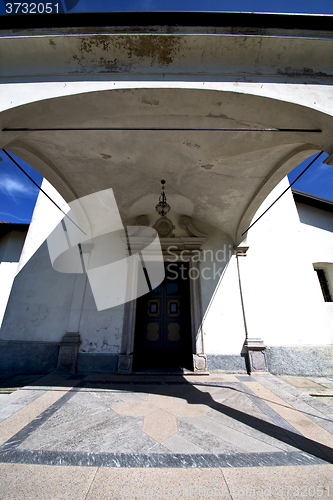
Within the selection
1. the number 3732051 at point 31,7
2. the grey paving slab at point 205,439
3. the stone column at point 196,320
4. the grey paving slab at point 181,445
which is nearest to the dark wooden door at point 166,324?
the stone column at point 196,320

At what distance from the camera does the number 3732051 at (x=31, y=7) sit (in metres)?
3.03

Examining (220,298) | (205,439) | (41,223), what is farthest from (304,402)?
(41,223)

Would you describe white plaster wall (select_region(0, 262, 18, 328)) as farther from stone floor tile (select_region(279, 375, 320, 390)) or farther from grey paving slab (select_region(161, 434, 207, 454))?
stone floor tile (select_region(279, 375, 320, 390))

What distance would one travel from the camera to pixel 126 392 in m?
3.67

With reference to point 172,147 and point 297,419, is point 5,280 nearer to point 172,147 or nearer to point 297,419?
point 172,147

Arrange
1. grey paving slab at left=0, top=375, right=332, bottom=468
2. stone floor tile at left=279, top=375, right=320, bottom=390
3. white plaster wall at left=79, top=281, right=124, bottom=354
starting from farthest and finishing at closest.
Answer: white plaster wall at left=79, top=281, right=124, bottom=354 → stone floor tile at left=279, top=375, right=320, bottom=390 → grey paving slab at left=0, top=375, right=332, bottom=468

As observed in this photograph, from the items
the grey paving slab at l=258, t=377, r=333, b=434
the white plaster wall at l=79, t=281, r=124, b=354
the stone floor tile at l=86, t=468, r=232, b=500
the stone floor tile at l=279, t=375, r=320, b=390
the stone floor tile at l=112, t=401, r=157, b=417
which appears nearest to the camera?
the stone floor tile at l=86, t=468, r=232, b=500

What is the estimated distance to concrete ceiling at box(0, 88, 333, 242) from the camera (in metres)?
2.58

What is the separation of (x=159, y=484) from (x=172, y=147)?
4.41m

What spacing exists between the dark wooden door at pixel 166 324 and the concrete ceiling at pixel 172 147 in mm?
2116

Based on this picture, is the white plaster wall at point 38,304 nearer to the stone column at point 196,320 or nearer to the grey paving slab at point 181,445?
the stone column at point 196,320

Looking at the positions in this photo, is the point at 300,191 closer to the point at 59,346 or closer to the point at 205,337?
the point at 205,337

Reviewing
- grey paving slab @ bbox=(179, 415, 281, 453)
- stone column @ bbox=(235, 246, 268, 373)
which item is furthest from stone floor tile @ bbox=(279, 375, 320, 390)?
grey paving slab @ bbox=(179, 415, 281, 453)

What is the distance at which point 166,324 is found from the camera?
588 cm
